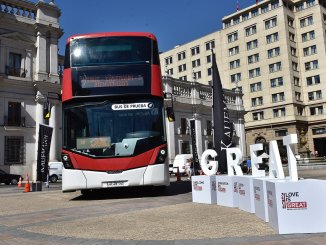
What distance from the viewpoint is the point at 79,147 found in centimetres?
1138

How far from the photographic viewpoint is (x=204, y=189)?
10148 millimetres

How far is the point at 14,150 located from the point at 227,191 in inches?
1093

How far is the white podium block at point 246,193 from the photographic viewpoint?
7695 millimetres

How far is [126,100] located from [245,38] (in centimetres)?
6073

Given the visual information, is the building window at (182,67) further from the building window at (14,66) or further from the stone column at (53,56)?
the building window at (14,66)

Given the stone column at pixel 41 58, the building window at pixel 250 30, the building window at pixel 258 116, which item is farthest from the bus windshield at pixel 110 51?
the building window at pixel 250 30

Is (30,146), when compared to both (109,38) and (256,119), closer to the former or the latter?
(109,38)

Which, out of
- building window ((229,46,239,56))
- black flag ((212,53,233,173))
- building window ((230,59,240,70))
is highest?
building window ((229,46,239,56))

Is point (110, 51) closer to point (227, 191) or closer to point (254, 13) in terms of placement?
point (227, 191)

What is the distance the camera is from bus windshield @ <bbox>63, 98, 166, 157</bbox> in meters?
11.4

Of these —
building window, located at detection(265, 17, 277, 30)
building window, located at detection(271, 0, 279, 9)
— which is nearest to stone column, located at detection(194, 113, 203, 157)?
building window, located at detection(265, 17, 277, 30)

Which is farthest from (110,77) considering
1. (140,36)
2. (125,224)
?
(125,224)

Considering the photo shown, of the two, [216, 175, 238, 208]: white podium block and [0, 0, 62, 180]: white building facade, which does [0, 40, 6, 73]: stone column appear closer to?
[0, 0, 62, 180]: white building facade

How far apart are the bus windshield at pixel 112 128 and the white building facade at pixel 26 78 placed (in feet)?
75.7
